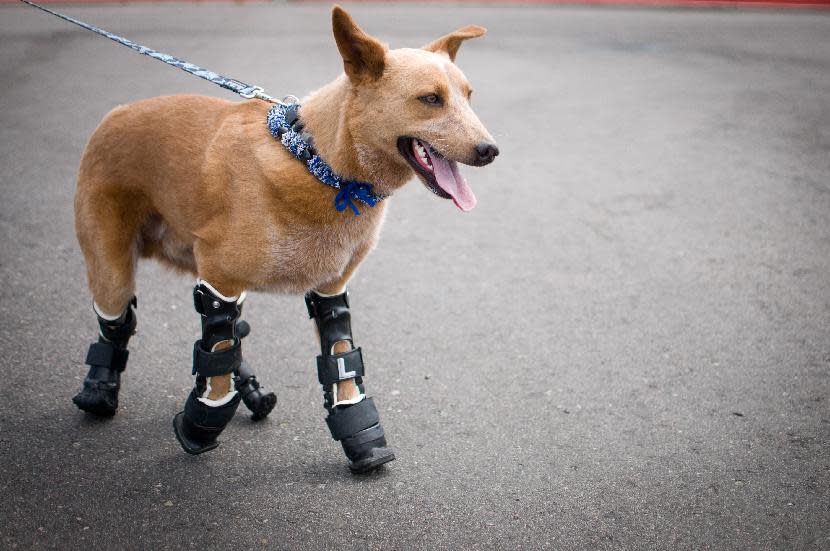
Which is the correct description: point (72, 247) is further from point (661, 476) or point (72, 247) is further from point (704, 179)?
point (704, 179)

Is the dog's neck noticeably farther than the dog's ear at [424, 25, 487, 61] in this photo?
No

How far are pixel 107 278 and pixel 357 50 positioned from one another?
1507 millimetres

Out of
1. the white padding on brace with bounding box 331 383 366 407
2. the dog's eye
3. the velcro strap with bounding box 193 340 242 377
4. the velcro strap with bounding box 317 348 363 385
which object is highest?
the dog's eye

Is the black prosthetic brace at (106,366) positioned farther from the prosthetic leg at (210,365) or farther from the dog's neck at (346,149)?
the dog's neck at (346,149)

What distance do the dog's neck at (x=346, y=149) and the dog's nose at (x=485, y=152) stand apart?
31 cm

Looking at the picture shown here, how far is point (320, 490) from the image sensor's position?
3.34 m

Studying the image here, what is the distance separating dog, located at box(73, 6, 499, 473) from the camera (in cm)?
299

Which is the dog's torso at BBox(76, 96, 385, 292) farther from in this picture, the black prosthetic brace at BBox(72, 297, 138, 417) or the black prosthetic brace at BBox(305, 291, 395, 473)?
the black prosthetic brace at BBox(72, 297, 138, 417)

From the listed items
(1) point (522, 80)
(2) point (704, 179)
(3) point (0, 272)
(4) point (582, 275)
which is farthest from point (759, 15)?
(3) point (0, 272)

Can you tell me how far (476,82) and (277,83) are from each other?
2.22 metres

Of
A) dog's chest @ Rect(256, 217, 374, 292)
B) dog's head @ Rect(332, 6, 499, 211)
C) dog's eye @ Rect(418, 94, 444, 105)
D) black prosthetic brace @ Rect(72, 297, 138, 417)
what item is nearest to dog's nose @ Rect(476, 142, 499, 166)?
dog's head @ Rect(332, 6, 499, 211)

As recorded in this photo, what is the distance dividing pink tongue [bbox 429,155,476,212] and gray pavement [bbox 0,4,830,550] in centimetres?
123

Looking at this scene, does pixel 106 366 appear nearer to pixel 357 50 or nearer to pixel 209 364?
pixel 209 364

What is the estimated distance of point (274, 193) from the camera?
3086 mm
